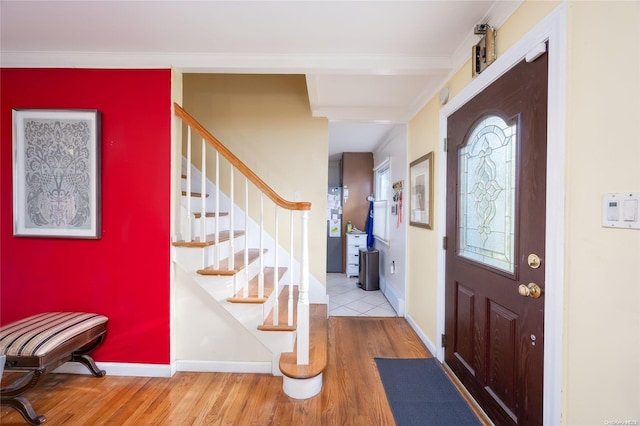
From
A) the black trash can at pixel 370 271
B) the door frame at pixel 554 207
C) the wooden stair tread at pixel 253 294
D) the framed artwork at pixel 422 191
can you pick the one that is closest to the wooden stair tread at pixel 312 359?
the wooden stair tread at pixel 253 294

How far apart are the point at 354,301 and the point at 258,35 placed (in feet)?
10.6

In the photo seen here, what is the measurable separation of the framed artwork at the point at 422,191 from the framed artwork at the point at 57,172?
103 inches

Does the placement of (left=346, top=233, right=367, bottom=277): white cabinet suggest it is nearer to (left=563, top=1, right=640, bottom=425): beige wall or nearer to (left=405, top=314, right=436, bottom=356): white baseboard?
(left=405, top=314, right=436, bottom=356): white baseboard

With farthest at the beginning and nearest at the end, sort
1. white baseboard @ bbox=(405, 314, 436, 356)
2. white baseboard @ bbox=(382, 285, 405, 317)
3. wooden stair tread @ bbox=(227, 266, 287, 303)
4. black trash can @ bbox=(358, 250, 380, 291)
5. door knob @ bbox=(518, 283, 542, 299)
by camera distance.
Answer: black trash can @ bbox=(358, 250, 380, 291)
white baseboard @ bbox=(382, 285, 405, 317)
white baseboard @ bbox=(405, 314, 436, 356)
wooden stair tread @ bbox=(227, 266, 287, 303)
door knob @ bbox=(518, 283, 542, 299)

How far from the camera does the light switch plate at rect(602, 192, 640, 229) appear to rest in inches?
35.2

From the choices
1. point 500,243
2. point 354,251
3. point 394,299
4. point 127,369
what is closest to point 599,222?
point 500,243

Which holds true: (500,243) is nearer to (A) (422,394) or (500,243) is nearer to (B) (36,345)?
(A) (422,394)

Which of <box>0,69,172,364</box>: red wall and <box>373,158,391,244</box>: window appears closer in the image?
<box>0,69,172,364</box>: red wall

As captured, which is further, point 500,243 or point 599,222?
point 500,243

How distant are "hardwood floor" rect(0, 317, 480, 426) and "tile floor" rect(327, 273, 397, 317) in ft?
3.47

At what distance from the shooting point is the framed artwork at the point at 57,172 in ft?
6.77

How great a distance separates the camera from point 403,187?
10.9 ft

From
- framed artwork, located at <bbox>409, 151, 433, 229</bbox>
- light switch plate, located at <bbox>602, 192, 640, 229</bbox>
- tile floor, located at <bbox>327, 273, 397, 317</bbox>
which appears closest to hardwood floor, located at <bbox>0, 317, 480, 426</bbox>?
tile floor, located at <bbox>327, 273, 397, 317</bbox>

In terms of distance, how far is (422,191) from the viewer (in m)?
2.66
